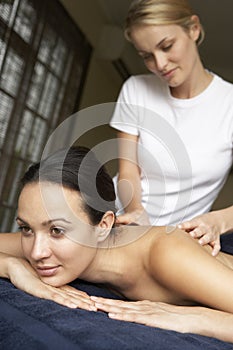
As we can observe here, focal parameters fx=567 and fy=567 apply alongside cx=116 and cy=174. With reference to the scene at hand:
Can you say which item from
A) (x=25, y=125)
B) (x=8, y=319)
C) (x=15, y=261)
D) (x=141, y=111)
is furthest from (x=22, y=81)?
(x=8, y=319)

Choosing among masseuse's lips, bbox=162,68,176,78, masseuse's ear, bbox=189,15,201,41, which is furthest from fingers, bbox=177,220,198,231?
masseuse's ear, bbox=189,15,201,41

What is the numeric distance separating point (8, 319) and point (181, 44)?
1.08 m

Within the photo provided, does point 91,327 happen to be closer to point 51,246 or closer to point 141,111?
point 51,246

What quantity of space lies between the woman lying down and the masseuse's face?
1.71 feet

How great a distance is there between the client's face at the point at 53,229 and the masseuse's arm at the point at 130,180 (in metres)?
0.36

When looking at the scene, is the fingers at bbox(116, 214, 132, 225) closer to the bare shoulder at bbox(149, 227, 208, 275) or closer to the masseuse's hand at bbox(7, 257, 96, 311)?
the bare shoulder at bbox(149, 227, 208, 275)

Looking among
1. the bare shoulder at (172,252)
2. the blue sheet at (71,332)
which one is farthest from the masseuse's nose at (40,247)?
the bare shoulder at (172,252)

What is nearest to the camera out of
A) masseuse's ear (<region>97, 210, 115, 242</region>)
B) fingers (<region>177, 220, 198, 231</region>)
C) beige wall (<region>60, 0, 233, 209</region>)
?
masseuse's ear (<region>97, 210, 115, 242</region>)

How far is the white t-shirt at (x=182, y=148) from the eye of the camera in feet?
5.58

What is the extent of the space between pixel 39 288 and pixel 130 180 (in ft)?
2.28

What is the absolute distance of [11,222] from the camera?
414cm

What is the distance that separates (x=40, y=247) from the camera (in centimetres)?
116

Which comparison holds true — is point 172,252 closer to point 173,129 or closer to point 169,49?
point 173,129

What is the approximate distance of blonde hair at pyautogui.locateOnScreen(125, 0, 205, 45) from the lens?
1625 millimetres
